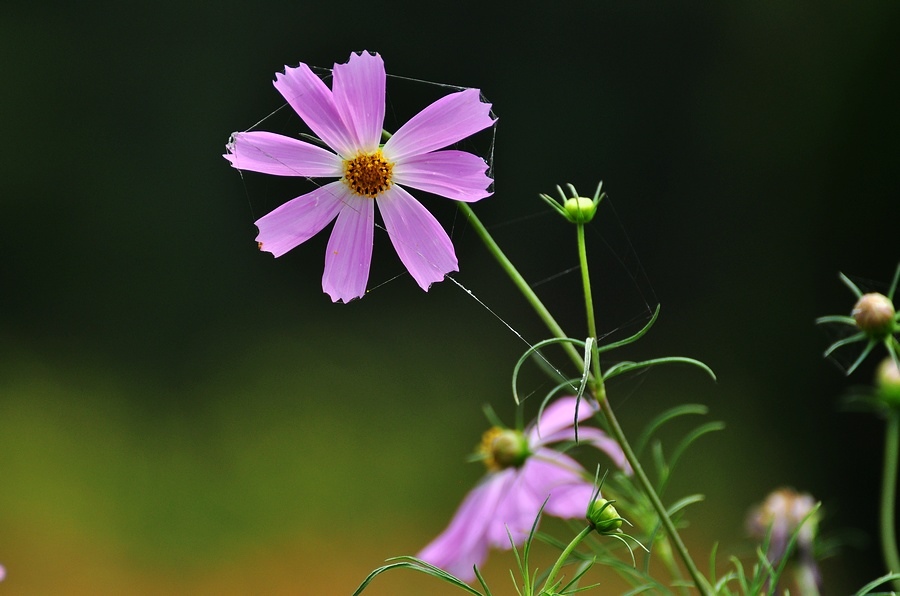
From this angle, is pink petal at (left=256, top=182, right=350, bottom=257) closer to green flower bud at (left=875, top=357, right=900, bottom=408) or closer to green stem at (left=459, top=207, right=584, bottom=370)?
green stem at (left=459, top=207, right=584, bottom=370)

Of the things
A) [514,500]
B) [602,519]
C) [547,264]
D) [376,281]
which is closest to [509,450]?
[514,500]

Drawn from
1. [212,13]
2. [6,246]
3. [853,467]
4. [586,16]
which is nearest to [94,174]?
[6,246]

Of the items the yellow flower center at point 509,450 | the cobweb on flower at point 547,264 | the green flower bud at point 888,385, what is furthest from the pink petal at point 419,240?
the cobweb on flower at point 547,264

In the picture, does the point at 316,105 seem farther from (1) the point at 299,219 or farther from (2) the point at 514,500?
(2) the point at 514,500

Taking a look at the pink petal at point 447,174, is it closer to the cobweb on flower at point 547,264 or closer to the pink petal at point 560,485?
the pink petal at point 560,485

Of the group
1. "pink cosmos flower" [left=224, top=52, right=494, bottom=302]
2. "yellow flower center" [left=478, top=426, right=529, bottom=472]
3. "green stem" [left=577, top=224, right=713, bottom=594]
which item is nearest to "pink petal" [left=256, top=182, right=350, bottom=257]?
"pink cosmos flower" [left=224, top=52, right=494, bottom=302]

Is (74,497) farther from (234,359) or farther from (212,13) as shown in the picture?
(212,13)
